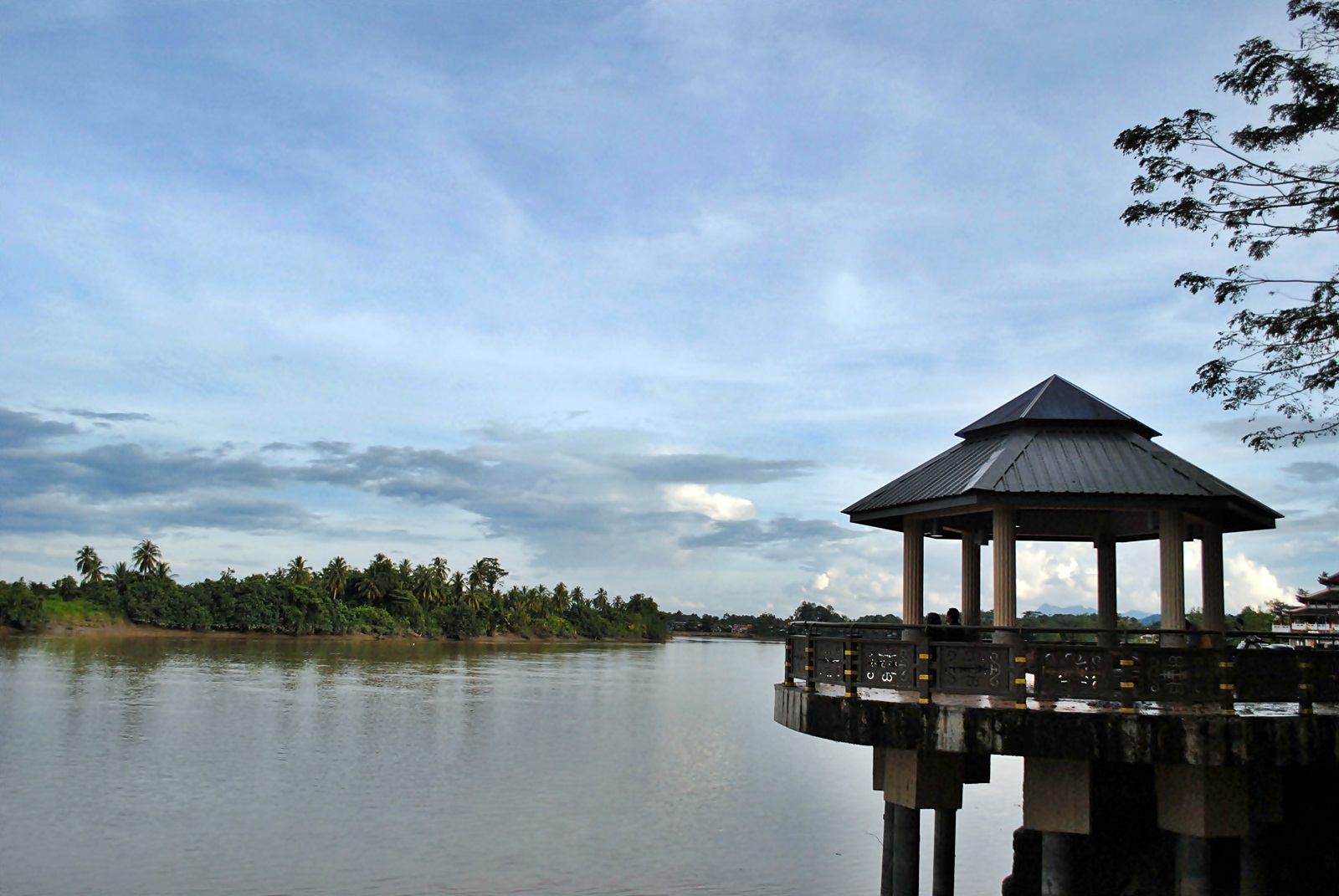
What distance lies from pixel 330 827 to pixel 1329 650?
22.8 meters

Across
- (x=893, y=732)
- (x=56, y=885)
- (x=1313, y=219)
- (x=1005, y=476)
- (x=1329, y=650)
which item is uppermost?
(x=1313, y=219)

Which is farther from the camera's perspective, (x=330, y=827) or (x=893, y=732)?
(x=330, y=827)

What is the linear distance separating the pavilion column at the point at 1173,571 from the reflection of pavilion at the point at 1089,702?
0.02 metres

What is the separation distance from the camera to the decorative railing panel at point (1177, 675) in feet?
37.1

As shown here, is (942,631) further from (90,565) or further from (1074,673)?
(90,565)

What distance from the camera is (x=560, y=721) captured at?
4900cm

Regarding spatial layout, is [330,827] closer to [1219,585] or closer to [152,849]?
[152,849]

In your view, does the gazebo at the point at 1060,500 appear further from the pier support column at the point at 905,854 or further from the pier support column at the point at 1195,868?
the pier support column at the point at 905,854

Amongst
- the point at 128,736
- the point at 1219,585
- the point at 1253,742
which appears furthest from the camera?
the point at 128,736

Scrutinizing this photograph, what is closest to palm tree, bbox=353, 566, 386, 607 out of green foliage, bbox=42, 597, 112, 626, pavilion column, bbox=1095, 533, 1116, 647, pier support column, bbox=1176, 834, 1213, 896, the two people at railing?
green foliage, bbox=42, 597, 112, 626

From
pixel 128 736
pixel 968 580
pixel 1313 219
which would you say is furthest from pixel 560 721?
pixel 1313 219

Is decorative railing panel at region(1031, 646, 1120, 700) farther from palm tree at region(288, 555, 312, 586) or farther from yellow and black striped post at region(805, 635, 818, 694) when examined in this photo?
palm tree at region(288, 555, 312, 586)

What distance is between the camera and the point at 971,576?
17125mm

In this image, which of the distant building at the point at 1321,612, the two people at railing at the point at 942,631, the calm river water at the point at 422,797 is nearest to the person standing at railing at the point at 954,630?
the two people at railing at the point at 942,631
